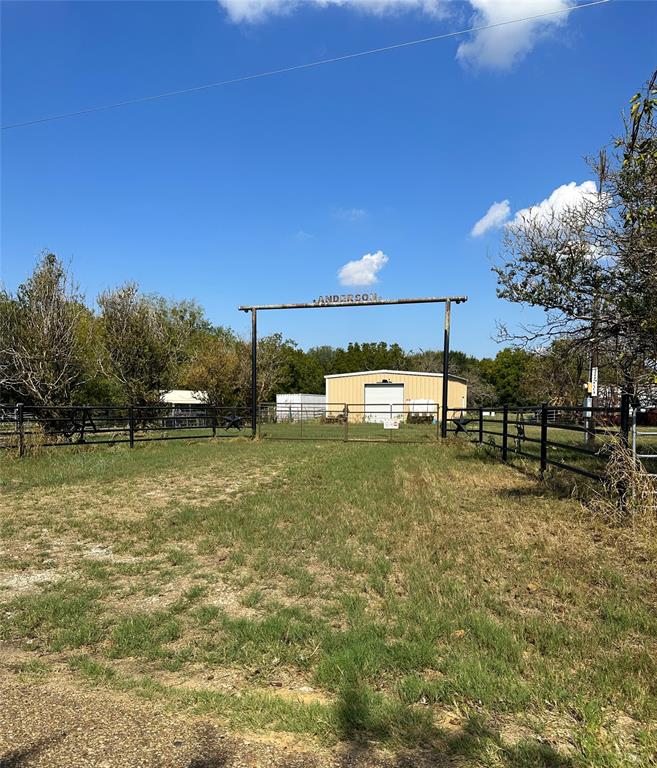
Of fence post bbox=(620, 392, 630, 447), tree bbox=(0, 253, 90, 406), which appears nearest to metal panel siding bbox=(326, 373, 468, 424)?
tree bbox=(0, 253, 90, 406)

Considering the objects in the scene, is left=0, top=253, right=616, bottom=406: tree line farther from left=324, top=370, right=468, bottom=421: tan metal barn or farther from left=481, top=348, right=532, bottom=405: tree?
left=481, top=348, right=532, bottom=405: tree

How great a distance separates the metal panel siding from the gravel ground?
40200 millimetres

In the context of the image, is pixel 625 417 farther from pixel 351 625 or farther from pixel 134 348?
pixel 134 348

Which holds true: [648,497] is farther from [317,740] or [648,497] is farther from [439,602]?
[317,740]

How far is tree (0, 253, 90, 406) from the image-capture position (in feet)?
59.5

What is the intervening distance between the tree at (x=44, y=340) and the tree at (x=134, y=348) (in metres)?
3.30

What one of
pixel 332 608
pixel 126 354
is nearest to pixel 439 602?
pixel 332 608

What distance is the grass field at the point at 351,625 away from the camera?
96.3 inches

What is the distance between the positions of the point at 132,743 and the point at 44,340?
18.6 m

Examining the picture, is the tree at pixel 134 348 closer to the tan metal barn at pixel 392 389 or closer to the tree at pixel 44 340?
the tree at pixel 44 340

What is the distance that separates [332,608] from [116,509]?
4.63m

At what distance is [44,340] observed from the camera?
18.2 m

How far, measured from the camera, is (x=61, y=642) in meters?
3.40

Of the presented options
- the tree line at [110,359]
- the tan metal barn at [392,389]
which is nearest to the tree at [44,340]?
the tree line at [110,359]
